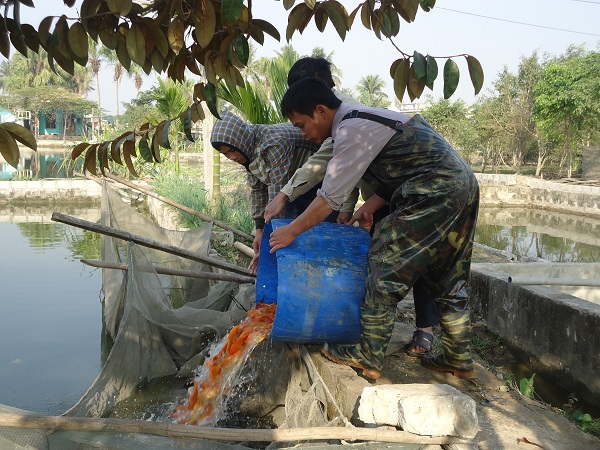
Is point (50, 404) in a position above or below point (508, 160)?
below

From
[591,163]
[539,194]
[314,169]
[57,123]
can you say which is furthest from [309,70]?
[57,123]

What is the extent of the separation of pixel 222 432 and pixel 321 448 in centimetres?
37

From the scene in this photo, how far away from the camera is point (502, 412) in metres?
2.50

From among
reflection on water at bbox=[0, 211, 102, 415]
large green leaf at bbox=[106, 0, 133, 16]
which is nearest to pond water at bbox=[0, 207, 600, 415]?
reflection on water at bbox=[0, 211, 102, 415]

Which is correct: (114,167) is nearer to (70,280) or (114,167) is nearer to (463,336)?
(70,280)

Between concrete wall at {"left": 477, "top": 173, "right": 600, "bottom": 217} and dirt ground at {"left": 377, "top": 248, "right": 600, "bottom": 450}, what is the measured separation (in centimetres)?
1857

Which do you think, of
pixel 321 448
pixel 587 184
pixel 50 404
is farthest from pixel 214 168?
pixel 587 184

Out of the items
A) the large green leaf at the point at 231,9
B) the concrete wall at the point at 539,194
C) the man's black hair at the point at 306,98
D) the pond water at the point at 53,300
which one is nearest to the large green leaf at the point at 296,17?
the large green leaf at the point at 231,9

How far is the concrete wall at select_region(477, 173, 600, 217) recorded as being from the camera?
64.8ft

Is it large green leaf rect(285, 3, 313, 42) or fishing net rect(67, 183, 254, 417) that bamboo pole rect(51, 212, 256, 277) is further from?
large green leaf rect(285, 3, 313, 42)

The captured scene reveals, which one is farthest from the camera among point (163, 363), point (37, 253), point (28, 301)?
point (37, 253)

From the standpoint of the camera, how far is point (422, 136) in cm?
259

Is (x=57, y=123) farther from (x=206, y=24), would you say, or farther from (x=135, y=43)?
(x=206, y=24)

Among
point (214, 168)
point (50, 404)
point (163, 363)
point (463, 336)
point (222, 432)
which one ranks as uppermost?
point (214, 168)
